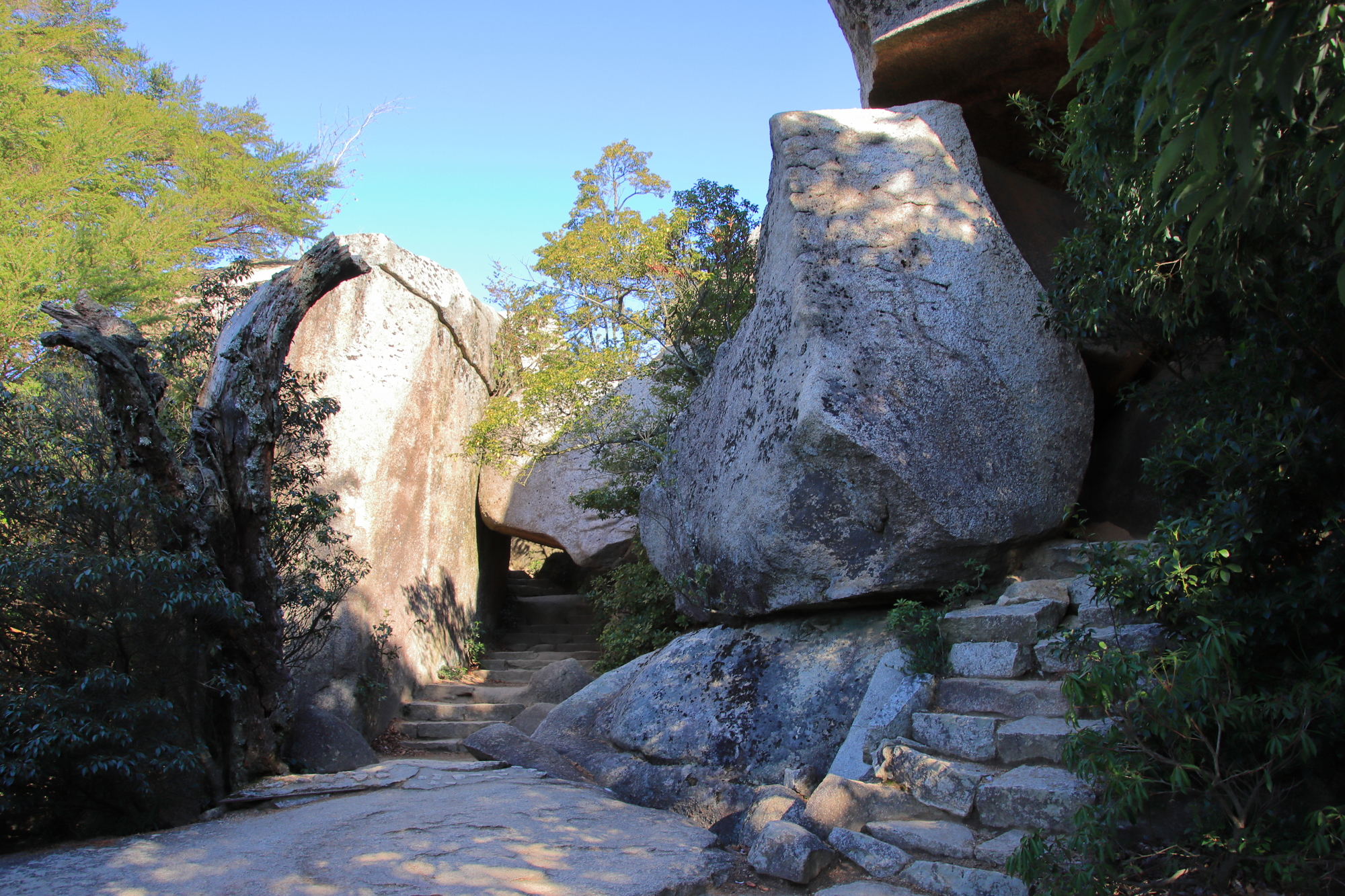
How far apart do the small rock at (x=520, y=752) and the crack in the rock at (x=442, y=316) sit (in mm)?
6365

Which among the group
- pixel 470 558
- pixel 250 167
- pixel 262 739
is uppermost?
pixel 250 167

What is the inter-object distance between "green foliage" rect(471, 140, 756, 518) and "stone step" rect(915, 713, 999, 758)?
5.87 meters

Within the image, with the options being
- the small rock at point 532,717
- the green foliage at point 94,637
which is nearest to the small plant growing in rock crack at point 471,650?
the small rock at point 532,717

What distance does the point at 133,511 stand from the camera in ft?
17.0

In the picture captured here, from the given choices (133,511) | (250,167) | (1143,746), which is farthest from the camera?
(250,167)

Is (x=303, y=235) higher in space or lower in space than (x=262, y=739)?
higher

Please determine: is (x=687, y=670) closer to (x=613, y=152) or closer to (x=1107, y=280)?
(x=1107, y=280)

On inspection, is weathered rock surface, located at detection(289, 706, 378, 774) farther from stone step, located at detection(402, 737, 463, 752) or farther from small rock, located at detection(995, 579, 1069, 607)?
small rock, located at detection(995, 579, 1069, 607)

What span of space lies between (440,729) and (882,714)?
6.36 metres

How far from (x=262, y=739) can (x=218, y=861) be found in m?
2.12

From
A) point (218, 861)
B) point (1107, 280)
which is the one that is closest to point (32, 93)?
point (218, 861)

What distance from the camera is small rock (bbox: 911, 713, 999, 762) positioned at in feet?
12.8

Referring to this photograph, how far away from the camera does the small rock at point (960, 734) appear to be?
3.91m

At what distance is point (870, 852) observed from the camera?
12.1 feet
